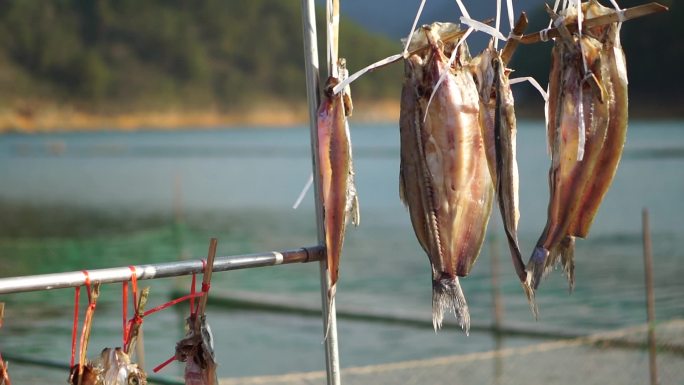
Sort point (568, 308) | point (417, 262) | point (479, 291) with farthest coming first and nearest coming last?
point (417, 262) → point (479, 291) → point (568, 308)

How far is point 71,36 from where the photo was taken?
94938mm

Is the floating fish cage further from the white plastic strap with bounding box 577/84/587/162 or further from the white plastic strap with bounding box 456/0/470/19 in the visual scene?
the white plastic strap with bounding box 577/84/587/162

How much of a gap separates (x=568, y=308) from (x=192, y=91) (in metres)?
81.9

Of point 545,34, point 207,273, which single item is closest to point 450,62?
point 545,34

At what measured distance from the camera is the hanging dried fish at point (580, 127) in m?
2.30

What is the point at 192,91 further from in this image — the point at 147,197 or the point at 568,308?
the point at 568,308

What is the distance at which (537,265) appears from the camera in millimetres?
2363

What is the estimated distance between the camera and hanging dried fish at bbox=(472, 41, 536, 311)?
233 cm

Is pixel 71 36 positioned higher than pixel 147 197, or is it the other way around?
pixel 71 36

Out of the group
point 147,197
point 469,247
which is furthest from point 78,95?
point 469,247

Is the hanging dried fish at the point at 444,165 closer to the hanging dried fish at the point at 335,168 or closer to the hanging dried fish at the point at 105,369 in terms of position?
the hanging dried fish at the point at 335,168

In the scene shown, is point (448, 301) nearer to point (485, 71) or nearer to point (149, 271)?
point (485, 71)

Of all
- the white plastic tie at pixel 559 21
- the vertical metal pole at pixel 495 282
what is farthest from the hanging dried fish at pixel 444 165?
the vertical metal pole at pixel 495 282

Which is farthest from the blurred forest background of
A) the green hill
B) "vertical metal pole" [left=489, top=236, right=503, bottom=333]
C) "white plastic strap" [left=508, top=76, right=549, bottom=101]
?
"white plastic strap" [left=508, top=76, right=549, bottom=101]
